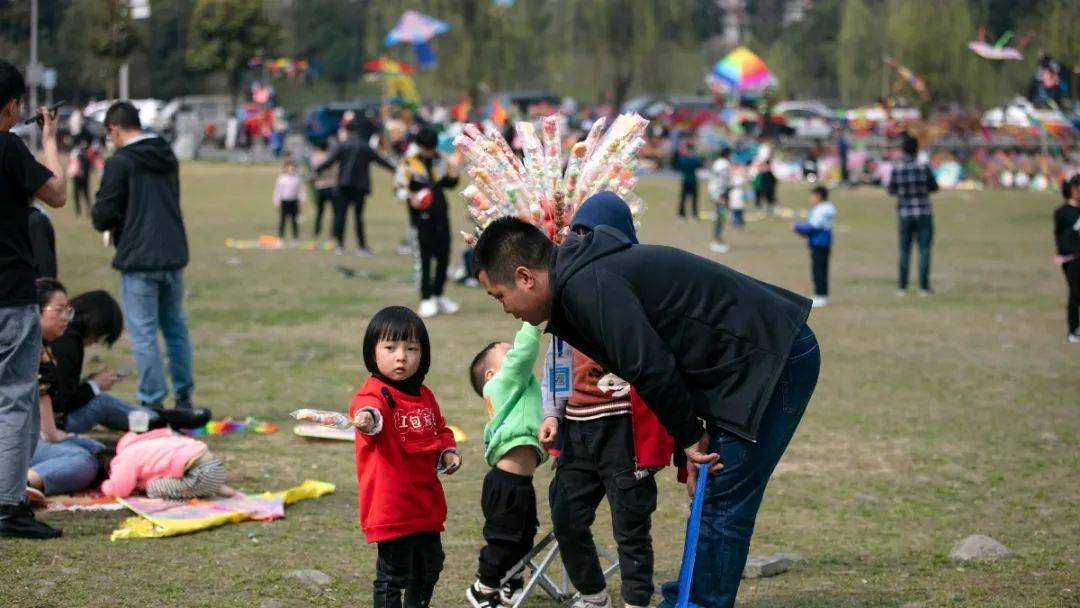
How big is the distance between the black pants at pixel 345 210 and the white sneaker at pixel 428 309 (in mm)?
6574

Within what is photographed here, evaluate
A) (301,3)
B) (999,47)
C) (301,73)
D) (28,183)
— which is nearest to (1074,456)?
(28,183)

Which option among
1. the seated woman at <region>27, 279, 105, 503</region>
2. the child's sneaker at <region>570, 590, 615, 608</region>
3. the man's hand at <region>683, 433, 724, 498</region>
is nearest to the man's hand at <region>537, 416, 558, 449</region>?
the child's sneaker at <region>570, 590, 615, 608</region>

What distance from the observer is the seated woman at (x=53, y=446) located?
7051mm

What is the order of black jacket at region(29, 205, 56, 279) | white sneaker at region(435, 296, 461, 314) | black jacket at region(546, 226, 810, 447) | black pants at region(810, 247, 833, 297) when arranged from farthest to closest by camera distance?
black pants at region(810, 247, 833, 297)
white sneaker at region(435, 296, 461, 314)
black jacket at region(29, 205, 56, 279)
black jacket at region(546, 226, 810, 447)

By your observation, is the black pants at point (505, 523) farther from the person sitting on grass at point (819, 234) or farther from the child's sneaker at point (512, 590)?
the person sitting on grass at point (819, 234)

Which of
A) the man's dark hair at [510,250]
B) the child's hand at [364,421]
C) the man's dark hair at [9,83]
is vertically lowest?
the child's hand at [364,421]

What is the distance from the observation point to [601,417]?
5387 mm

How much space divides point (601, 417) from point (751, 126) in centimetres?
3131

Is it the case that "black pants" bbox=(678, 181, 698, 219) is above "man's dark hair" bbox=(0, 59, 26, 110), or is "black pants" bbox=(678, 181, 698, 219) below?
below

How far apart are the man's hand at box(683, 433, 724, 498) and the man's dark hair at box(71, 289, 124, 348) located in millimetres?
4732

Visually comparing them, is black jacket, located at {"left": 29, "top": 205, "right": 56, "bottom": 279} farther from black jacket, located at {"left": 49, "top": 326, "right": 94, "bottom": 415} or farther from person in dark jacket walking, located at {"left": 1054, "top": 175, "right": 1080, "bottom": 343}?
person in dark jacket walking, located at {"left": 1054, "top": 175, "right": 1080, "bottom": 343}

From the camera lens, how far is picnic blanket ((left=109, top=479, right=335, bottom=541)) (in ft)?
→ 21.6

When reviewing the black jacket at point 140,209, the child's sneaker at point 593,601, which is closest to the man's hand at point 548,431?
the child's sneaker at point 593,601

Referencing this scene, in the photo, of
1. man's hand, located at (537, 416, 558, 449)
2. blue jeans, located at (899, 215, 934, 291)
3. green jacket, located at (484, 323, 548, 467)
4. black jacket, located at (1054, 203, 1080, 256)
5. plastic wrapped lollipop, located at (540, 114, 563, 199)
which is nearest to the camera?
man's hand, located at (537, 416, 558, 449)
